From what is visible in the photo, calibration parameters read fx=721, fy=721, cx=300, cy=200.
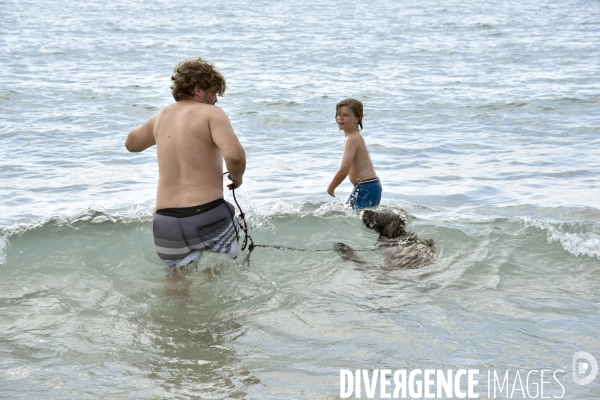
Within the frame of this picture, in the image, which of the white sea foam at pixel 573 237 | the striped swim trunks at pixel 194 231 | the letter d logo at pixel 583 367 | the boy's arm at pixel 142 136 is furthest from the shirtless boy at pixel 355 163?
the letter d logo at pixel 583 367

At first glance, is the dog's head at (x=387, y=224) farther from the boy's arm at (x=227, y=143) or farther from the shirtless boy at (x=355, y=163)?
the boy's arm at (x=227, y=143)

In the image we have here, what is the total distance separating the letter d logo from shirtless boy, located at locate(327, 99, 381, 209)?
3203mm

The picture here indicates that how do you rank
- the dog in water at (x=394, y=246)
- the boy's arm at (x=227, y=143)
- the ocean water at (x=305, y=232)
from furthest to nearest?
the dog in water at (x=394, y=246) → the boy's arm at (x=227, y=143) → the ocean water at (x=305, y=232)

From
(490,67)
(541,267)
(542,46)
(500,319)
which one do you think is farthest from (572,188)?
(542,46)

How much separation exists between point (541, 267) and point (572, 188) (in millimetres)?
3126

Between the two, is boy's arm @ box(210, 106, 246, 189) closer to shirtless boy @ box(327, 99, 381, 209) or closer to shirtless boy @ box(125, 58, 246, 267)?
shirtless boy @ box(125, 58, 246, 267)

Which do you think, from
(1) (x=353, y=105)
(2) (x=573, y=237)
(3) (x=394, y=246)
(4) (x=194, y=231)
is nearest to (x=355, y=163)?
(1) (x=353, y=105)

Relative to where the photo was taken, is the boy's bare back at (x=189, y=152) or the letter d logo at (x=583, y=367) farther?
the boy's bare back at (x=189, y=152)

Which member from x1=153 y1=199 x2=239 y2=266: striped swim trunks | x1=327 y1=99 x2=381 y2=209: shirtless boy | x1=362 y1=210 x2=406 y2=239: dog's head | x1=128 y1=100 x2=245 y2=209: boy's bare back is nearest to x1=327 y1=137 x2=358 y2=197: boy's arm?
x1=327 y1=99 x2=381 y2=209: shirtless boy

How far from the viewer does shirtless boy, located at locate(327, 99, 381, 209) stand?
723cm

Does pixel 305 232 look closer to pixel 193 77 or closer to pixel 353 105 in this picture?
pixel 353 105

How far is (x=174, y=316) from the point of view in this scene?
5289mm

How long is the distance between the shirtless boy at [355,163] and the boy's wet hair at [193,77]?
237 centimetres

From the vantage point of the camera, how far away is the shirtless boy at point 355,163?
7.23 meters
